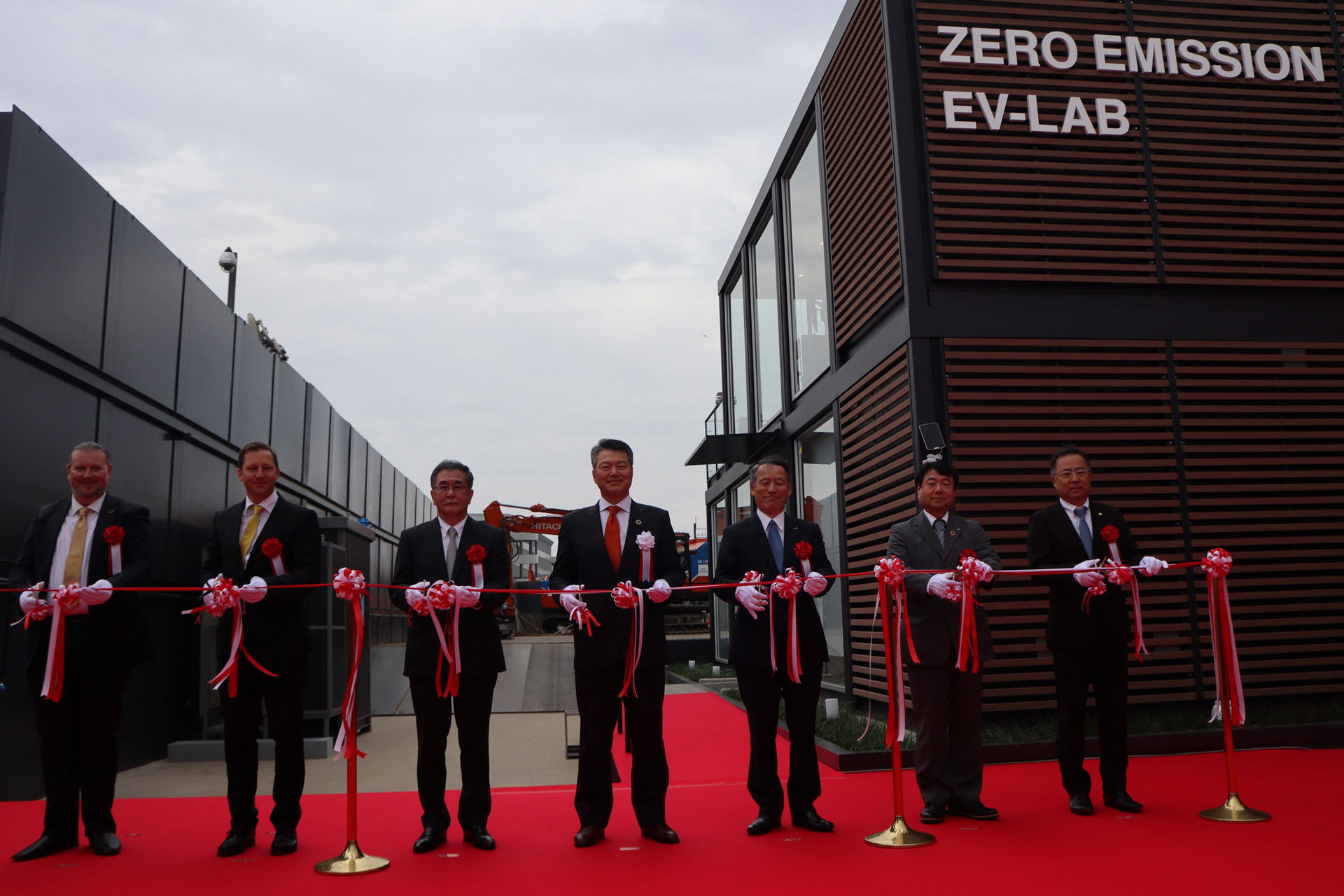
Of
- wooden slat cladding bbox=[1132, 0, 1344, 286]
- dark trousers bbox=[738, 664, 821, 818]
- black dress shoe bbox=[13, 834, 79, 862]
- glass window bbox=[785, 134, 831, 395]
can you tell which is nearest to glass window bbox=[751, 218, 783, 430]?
glass window bbox=[785, 134, 831, 395]

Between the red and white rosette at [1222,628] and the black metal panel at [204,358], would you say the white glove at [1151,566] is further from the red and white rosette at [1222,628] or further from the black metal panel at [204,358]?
the black metal panel at [204,358]

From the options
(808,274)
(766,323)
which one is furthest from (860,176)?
(766,323)

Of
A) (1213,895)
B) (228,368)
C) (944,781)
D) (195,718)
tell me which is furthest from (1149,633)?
(228,368)

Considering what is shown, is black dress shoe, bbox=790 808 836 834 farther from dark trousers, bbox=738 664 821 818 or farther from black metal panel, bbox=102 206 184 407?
black metal panel, bbox=102 206 184 407

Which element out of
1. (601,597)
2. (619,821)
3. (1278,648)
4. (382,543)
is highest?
(382,543)

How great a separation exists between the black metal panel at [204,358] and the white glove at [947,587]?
22.5 feet

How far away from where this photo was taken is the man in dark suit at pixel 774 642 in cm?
430

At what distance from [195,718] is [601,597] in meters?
5.66

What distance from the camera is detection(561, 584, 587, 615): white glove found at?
4297 mm

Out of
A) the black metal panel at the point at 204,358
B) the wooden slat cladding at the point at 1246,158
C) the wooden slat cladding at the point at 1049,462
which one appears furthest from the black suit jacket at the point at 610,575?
the black metal panel at the point at 204,358

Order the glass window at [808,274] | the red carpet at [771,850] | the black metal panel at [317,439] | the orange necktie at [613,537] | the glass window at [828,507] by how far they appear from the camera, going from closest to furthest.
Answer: the red carpet at [771,850], the orange necktie at [613,537], the glass window at [828,507], the glass window at [808,274], the black metal panel at [317,439]

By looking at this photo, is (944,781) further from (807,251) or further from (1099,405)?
(807,251)

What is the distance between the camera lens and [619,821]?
15.2ft

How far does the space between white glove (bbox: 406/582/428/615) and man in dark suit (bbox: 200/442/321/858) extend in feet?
1.59
